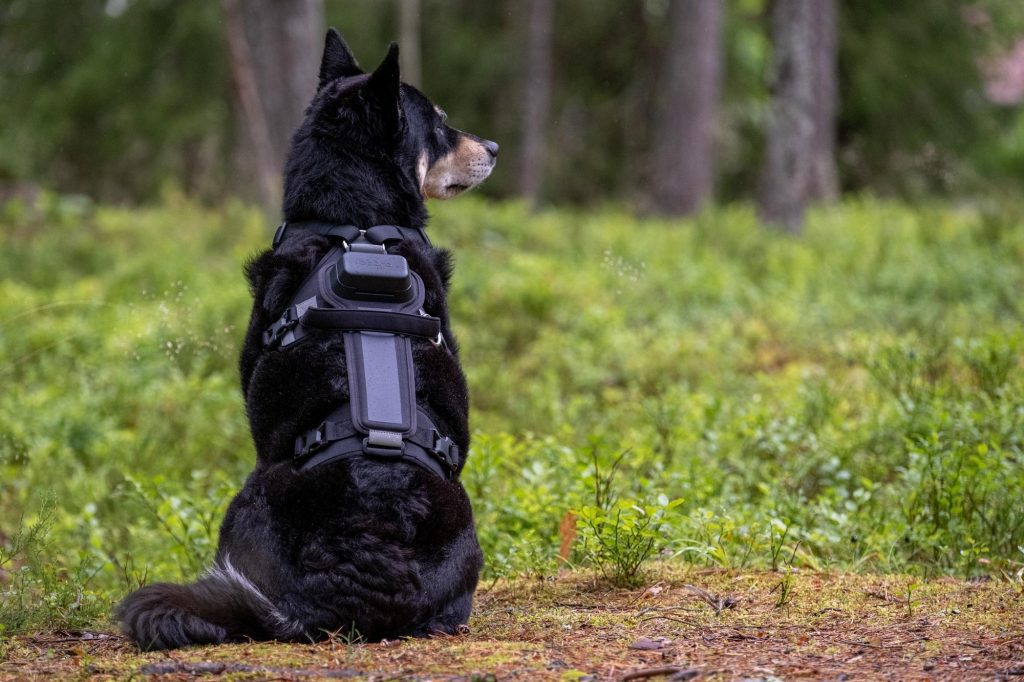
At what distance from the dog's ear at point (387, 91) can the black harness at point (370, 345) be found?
1.89 ft

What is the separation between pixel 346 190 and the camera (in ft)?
13.1

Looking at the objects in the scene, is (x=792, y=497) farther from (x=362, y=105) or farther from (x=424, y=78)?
(x=424, y=78)

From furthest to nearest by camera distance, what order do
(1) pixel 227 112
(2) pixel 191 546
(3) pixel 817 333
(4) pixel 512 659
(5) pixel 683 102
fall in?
(1) pixel 227 112, (5) pixel 683 102, (3) pixel 817 333, (2) pixel 191 546, (4) pixel 512 659

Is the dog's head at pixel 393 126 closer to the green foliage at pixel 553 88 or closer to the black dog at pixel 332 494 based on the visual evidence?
the black dog at pixel 332 494

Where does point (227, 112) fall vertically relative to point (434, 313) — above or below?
above

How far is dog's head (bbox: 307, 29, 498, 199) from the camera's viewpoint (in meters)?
4.05

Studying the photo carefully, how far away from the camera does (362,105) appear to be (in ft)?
13.3

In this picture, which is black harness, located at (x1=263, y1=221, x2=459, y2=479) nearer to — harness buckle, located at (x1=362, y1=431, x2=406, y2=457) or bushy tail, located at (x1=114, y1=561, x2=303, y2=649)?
harness buckle, located at (x1=362, y1=431, x2=406, y2=457)

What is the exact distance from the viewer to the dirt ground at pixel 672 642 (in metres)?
3.04

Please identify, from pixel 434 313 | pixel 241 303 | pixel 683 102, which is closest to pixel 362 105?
pixel 434 313

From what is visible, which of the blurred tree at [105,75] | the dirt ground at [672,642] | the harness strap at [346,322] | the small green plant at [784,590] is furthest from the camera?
the blurred tree at [105,75]

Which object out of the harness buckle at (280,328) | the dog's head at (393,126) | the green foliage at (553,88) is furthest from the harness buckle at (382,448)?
the green foliage at (553,88)

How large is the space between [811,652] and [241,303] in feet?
22.3

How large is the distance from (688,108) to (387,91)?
13682 mm
